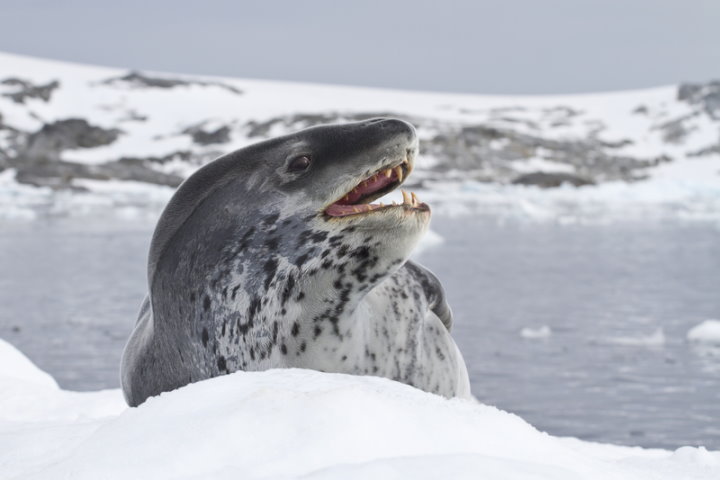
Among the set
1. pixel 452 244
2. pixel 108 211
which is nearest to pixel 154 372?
pixel 452 244

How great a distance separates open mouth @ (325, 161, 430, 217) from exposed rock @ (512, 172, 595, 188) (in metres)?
44.9

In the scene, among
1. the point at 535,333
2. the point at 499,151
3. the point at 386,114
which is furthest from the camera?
the point at 386,114

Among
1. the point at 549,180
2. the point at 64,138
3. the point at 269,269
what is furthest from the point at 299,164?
the point at 64,138

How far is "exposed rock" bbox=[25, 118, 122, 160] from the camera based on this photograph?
5322 cm

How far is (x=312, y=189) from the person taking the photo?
9.81ft

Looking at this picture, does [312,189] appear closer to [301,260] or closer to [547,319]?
[301,260]

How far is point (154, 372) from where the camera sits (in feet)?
10.9

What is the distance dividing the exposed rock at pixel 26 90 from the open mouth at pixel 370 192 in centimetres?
6570

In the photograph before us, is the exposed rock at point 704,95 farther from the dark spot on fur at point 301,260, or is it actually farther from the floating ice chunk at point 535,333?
the dark spot on fur at point 301,260

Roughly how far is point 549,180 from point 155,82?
137 ft

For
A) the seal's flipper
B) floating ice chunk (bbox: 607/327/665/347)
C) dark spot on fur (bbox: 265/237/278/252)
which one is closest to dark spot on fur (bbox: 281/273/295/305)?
dark spot on fur (bbox: 265/237/278/252)

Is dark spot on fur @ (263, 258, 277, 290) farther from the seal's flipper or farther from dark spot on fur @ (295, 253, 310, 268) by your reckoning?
the seal's flipper

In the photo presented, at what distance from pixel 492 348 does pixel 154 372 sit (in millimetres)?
4936

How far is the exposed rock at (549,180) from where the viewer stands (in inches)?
1866
